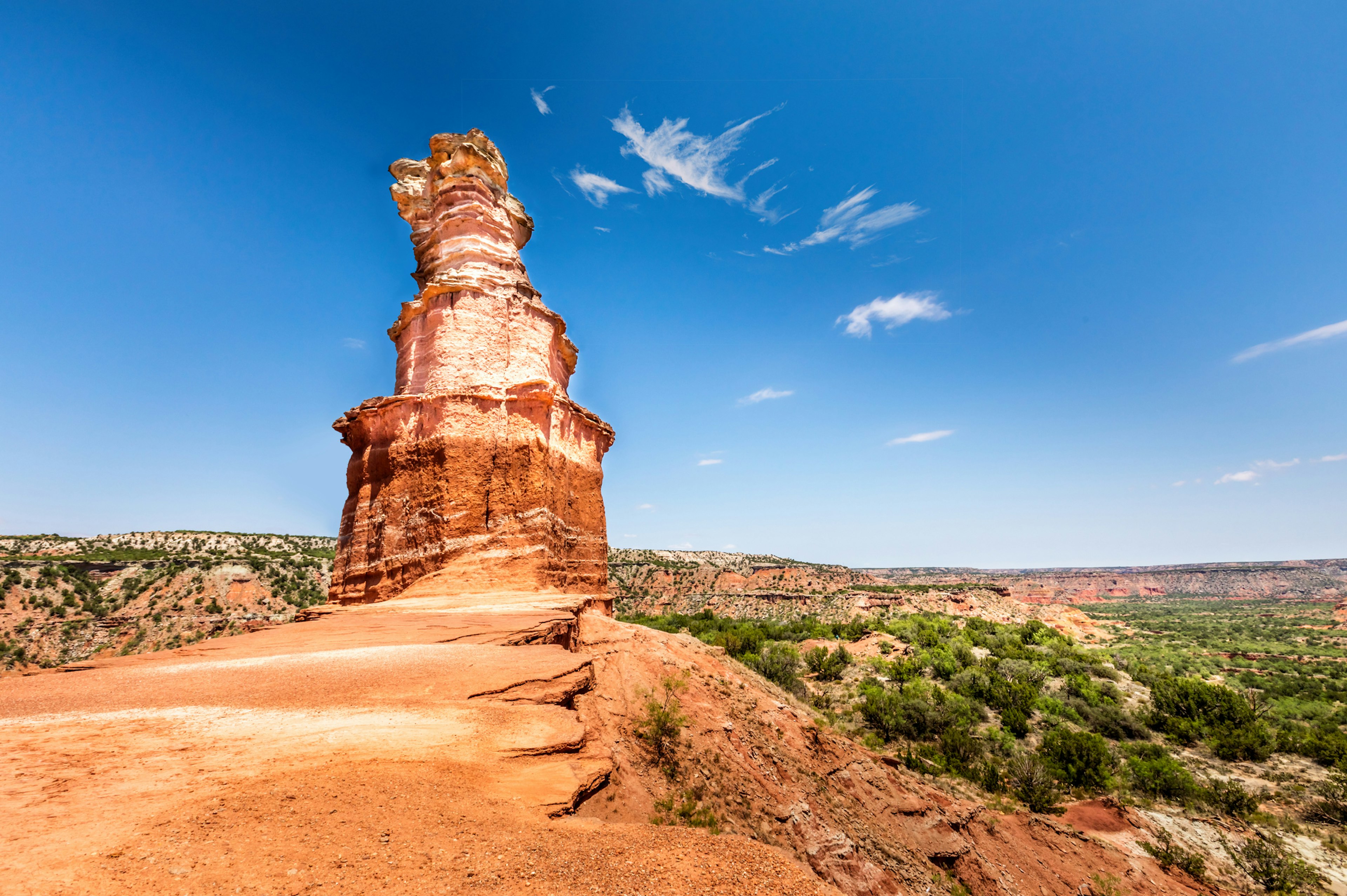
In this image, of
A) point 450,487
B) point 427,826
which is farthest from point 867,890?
point 450,487

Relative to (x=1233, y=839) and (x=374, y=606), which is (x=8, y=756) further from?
(x=1233, y=839)

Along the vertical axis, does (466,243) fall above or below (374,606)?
above

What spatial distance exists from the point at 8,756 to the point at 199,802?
1973mm

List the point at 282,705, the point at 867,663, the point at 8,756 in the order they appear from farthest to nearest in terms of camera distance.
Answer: the point at 867,663 → the point at 282,705 → the point at 8,756

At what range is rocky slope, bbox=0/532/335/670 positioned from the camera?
3020cm

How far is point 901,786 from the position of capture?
1120 cm

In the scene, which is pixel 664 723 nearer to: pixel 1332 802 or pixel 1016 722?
pixel 1016 722

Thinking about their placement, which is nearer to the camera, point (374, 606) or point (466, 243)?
point (374, 606)

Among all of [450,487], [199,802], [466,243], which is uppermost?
[466,243]

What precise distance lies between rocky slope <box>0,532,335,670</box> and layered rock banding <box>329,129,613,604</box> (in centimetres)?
1803

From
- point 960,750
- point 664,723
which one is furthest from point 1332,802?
point 664,723

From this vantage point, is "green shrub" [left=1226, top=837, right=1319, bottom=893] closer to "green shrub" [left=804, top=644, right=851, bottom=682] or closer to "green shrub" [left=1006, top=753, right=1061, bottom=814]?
"green shrub" [left=1006, top=753, right=1061, bottom=814]

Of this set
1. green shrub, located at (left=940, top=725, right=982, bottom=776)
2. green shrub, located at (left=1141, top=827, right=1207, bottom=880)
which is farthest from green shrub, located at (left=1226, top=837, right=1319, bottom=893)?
green shrub, located at (left=940, top=725, right=982, bottom=776)

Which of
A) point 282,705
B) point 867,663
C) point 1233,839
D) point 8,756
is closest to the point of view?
point 8,756
